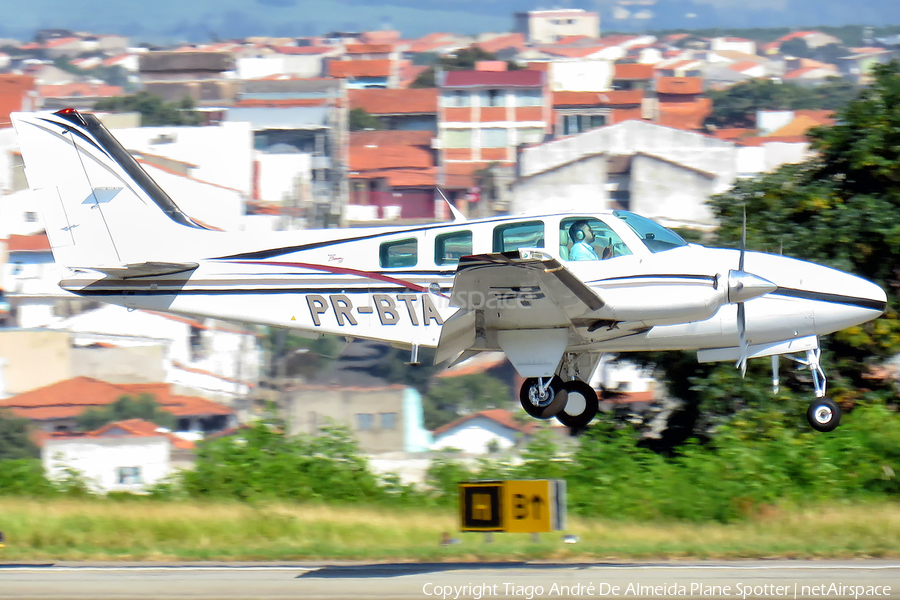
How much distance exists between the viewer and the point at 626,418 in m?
20.3

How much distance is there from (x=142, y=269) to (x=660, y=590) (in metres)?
7.53

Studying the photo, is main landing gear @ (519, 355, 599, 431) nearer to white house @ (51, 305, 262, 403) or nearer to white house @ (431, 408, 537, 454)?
white house @ (431, 408, 537, 454)

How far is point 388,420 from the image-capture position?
1538 inches

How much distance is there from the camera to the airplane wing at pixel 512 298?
11.2 m

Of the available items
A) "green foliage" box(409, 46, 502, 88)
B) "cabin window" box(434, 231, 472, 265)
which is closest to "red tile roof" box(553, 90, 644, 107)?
"green foliage" box(409, 46, 502, 88)

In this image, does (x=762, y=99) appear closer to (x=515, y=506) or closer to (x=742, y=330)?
(x=742, y=330)

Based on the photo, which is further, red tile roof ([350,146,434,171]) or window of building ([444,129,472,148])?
window of building ([444,129,472,148])

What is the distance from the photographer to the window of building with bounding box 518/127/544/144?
252 ft

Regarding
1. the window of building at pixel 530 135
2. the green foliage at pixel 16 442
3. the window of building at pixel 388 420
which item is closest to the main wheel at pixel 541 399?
the window of building at pixel 388 420

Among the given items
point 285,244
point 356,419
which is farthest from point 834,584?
point 356,419

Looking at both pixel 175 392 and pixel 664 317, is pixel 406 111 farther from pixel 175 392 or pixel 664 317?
pixel 664 317

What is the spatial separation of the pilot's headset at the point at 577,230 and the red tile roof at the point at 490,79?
215 feet

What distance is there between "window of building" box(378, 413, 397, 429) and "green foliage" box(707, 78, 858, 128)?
252 feet

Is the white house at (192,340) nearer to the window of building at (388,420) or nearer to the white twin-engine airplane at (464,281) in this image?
the window of building at (388,420)
